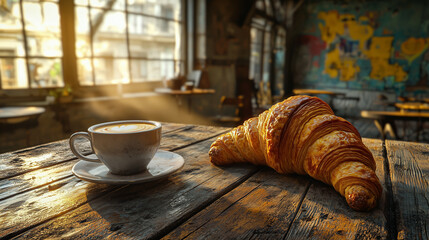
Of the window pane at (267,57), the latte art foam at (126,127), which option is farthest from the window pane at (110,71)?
the window pane at (267,57)

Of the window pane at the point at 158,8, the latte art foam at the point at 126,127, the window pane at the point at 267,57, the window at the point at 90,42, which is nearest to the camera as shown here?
the latte art foam at the point at 126,127

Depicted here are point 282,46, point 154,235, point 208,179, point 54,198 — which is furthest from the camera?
point 282,46

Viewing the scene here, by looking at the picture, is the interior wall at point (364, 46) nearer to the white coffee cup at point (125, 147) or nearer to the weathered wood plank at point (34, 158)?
the weathered wood plank at point (34, 158)

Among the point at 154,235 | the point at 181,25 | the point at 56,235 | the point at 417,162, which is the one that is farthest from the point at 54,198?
the point at 181,25

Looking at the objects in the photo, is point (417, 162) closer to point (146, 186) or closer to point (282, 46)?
point (146, 186)

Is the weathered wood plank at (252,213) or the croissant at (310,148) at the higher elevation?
the croissant at (310,148)

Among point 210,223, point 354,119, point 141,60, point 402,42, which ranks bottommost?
point 354,119

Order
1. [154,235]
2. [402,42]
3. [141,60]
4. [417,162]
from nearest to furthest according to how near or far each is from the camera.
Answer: [154,235], [417,162], [141,60], [402,42]
